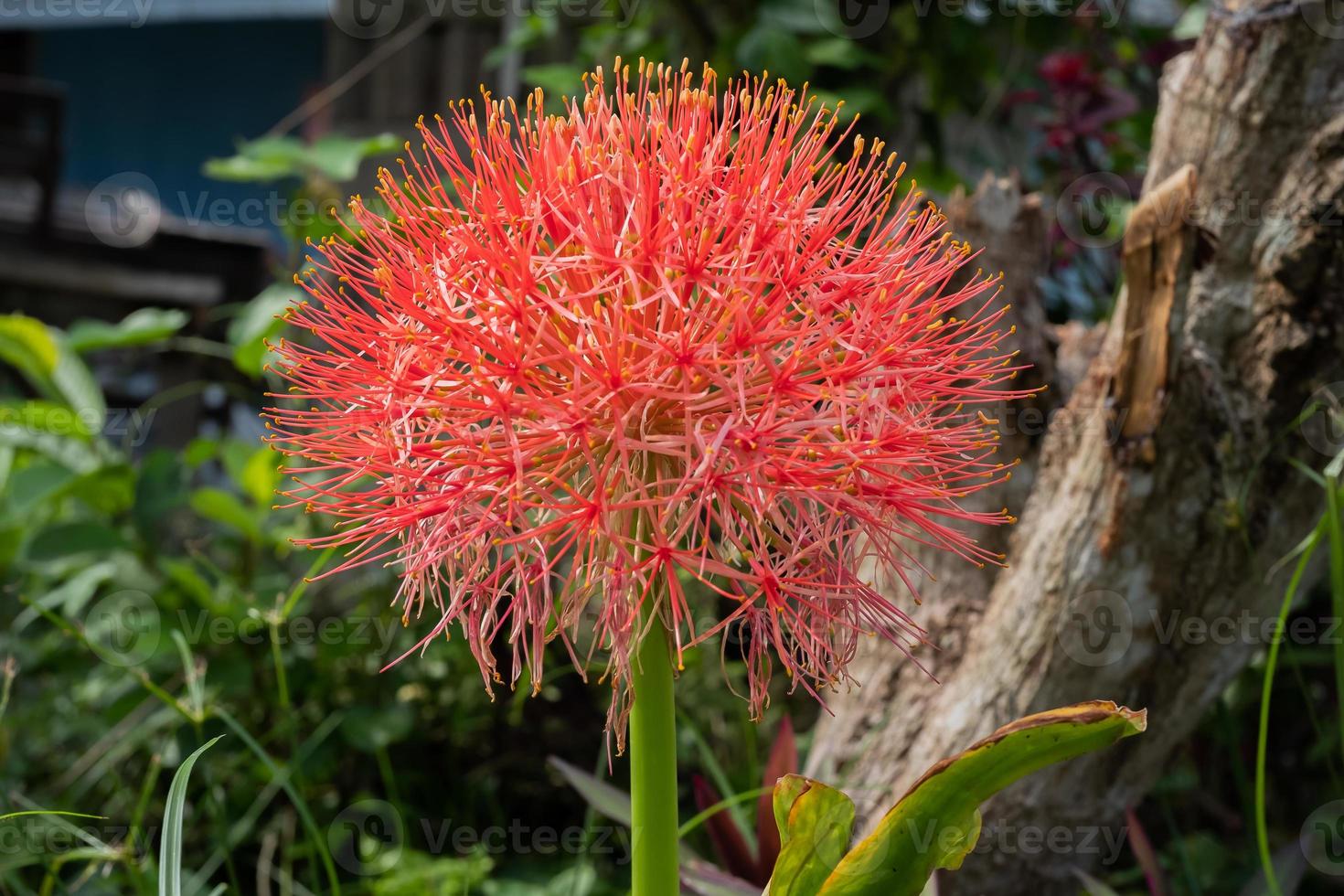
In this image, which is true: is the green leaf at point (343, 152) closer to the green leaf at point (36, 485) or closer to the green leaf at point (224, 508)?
the green leaf at point (224, 508)

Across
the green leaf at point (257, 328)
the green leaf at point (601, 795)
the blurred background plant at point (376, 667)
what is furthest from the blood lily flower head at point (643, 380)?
the green leaf at point (257, 328)

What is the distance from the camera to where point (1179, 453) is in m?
1.90

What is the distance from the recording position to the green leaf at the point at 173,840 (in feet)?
3.80

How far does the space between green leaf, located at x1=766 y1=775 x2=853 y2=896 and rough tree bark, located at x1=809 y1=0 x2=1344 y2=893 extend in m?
0.86

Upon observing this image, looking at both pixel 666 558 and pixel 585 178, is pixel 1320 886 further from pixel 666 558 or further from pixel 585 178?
pixel 585 178

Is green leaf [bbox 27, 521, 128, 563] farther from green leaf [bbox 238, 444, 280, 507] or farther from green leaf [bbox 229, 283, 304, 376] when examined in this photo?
green leaf [bbox 229, 283, 304, 376]

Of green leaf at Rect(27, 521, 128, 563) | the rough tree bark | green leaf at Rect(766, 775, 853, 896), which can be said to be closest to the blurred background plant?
green leaf at Rect(27, 521, 128, 563)

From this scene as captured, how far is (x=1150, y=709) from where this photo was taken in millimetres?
2066

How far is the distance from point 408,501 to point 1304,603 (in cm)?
234

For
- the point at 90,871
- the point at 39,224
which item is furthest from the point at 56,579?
the point at 39,224

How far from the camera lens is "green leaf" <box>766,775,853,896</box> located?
45.8 inches

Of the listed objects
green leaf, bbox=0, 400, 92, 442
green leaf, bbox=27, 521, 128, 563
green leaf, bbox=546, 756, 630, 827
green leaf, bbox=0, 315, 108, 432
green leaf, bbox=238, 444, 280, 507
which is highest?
green leaf, bbox=0, 315, 108, 432

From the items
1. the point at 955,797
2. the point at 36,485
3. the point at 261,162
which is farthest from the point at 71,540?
the point at 955,797

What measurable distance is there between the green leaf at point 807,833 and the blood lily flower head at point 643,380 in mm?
125
